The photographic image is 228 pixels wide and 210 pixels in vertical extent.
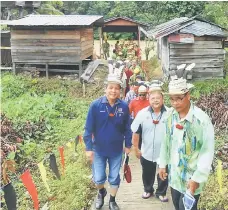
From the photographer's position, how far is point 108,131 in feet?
16.1

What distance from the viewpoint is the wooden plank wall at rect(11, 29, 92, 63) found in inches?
673

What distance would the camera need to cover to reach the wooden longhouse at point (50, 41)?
17.0 m

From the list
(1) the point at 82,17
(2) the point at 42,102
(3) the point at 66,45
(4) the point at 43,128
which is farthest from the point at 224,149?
(1) the point at 82,17

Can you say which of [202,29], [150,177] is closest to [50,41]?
[202,29]

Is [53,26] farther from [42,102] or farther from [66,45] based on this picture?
[42,102]

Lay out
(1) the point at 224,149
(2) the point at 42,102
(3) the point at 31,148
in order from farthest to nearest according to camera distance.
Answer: (2) the point at 42,102 → (3) the point at 31,148 → (1) the point at 224,149

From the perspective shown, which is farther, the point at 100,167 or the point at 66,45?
the point at 66,45

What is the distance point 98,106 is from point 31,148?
14.8ft

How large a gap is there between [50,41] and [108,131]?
1309cm

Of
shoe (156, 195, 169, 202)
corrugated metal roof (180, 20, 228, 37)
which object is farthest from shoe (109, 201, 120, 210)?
corrugated metal roof (180, 20, 228, 37)

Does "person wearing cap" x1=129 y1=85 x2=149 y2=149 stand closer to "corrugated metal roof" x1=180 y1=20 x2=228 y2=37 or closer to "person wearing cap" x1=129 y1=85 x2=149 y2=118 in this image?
"person wearing cap" x1=129 y1=85 x2=149 y2=118

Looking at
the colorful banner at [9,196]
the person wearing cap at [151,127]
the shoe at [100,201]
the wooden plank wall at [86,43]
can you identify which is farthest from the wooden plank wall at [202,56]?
the colorful banner at [9,196]

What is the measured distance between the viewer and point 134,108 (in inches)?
255

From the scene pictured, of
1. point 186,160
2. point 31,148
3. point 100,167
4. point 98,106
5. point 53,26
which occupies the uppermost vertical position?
point 53,26
